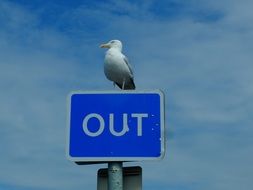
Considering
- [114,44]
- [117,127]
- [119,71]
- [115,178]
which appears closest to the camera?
[115,178]

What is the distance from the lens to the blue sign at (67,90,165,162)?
4.48m

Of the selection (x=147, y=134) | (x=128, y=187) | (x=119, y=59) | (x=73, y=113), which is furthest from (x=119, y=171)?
(x=119, y=59)

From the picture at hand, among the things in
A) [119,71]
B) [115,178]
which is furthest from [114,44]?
[115,178]

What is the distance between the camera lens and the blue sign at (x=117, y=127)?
4480 mm

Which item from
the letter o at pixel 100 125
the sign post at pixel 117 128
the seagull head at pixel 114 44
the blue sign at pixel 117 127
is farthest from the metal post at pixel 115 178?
the seagull head at pixel 114 44

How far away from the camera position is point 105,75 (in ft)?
26.7

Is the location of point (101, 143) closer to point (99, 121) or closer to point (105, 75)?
point (99, 121)

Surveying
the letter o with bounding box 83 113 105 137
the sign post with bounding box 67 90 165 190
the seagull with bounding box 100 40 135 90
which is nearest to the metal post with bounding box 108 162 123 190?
the sign post with bounding box 67 90 165 190

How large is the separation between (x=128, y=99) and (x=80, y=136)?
1.87 ft

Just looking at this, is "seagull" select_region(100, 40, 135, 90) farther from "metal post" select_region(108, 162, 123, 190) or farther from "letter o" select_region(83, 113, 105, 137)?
"metal post" select_region(108, 162, 123, 190)

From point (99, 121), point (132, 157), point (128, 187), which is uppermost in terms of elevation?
point (99, 121)

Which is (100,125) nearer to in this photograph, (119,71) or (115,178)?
(115,178)

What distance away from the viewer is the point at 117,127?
178 inches

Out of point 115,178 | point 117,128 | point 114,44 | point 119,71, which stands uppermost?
point 114,44
